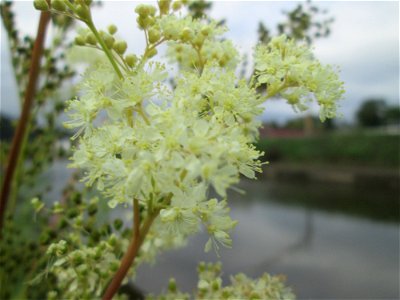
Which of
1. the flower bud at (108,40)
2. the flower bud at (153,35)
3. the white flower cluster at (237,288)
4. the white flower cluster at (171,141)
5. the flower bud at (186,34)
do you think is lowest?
the white flower cluster at (237,288)

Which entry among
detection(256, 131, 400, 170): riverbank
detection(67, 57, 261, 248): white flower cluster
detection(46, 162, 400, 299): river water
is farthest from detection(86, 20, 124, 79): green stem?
detection(256, 131, 400, 170): riverbank

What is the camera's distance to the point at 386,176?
1.66 m

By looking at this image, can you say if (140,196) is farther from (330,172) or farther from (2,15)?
(330,172)

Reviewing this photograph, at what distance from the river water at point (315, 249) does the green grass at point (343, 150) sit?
0.55 meters

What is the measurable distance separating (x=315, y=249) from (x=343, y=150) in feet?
4.87

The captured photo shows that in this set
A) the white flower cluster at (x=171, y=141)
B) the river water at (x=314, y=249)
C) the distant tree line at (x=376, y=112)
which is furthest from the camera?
the distant tree line at (x=376, y=112)

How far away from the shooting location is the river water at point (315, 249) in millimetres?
770

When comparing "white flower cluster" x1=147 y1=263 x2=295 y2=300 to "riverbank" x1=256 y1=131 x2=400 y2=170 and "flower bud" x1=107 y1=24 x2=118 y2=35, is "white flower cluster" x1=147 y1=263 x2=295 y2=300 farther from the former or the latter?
"riverbank" x1=256 y1=131 x2=400 y2=170

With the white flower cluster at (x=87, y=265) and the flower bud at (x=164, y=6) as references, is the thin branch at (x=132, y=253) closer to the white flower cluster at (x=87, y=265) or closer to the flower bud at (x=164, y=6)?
the white flower cluster at (x=87, y=265)

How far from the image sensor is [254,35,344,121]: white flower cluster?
1.28 ft

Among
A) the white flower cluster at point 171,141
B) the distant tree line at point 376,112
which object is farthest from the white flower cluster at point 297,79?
the distant tree line at point 376,112

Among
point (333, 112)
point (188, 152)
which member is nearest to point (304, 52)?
point (333, 112)

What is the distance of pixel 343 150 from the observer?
2.29m

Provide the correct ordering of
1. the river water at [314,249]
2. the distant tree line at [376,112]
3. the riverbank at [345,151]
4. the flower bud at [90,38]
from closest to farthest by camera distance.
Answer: the flower bud at [90,38] < the river water at [314,249] < the riverbank at [345,151] < the distant tree line at [376,112]
